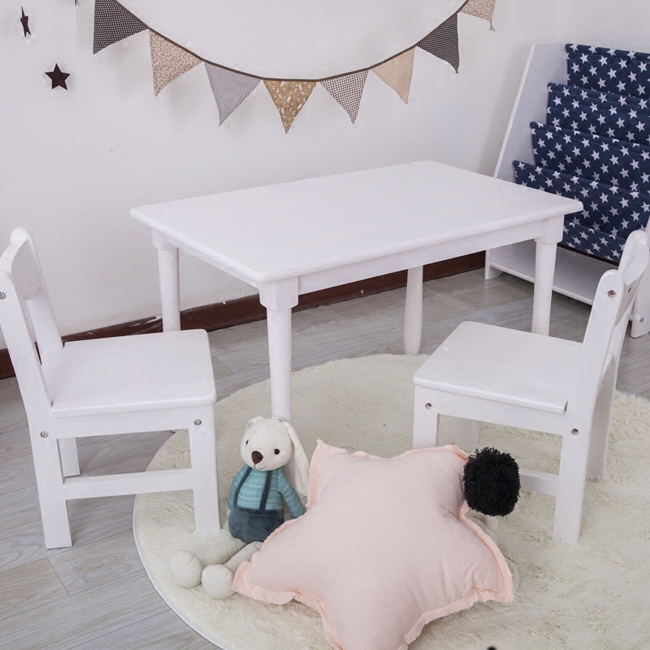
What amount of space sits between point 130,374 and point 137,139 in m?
0.99

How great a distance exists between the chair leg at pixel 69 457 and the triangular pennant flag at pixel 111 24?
986 millimetres

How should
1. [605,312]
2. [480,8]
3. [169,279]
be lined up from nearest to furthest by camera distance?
[605,312], [169,279], [480,8]

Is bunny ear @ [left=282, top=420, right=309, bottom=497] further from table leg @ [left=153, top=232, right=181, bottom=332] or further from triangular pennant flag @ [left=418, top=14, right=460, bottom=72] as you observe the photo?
triangular pennant flag @ [left=418, top=14, right=460, bottom=72]

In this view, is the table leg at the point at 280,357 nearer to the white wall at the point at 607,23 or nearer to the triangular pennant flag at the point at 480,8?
the triangular pennant flag at the point at 480,8

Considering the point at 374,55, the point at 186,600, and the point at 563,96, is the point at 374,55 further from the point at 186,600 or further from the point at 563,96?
the point at 186,600

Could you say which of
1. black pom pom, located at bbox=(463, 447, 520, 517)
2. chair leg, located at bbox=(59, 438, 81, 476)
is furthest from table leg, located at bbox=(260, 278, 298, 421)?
chair leg, located at bbox=(59, 438, 81, 476)

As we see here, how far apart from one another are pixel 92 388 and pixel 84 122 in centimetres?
99

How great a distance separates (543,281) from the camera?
1.90 meters

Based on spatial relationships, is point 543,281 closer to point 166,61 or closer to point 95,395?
point 95,395

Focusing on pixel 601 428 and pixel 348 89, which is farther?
pixel 348 89

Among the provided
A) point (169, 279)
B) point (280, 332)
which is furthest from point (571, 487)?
point (169, 279)

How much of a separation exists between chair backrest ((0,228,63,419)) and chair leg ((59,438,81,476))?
347mm

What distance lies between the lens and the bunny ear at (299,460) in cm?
155

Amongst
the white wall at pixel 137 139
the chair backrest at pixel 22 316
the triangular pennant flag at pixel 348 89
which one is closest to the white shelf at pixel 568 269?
Answer: the white wall at pixel 137 139
